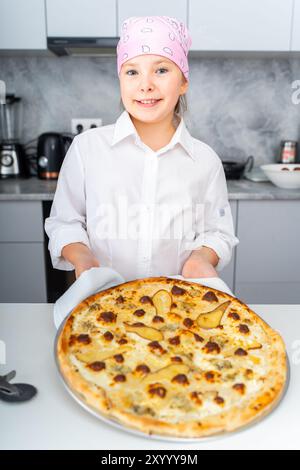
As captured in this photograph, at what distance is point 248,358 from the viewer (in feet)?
2.78

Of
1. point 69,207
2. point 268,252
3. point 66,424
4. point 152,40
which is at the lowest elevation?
point 268,252

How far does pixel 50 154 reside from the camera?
2510 mm

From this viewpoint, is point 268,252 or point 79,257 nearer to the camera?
point 79,257

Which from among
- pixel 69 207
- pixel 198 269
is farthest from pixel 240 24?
pixel 198 269

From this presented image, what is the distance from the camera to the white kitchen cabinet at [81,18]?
231cm

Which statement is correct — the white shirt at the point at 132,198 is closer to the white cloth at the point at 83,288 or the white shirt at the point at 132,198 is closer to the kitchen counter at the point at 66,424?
the white cloth at the point at 83,288

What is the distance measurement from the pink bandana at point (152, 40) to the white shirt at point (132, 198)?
0.21 meters

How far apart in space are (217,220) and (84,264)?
53 cm

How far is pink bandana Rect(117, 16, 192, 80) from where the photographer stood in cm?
121

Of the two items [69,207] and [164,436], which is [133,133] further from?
[164,436]

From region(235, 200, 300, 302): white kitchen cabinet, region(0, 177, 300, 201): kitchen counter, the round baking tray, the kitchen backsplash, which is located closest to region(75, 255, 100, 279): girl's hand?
the round baking tray

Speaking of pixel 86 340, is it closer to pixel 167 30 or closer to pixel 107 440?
pixel 107 440

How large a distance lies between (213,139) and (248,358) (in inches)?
84.2
